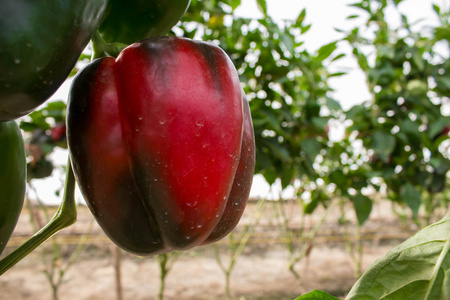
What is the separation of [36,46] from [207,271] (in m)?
3.53

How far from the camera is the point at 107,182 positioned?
0.94 ft

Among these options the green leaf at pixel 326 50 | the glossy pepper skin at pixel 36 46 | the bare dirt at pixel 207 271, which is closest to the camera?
the glossy pepper skin at pixel 36 46

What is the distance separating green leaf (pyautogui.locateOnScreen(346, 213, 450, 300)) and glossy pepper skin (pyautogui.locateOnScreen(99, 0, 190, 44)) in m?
0.23

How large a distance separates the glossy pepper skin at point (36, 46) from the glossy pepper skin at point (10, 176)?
0.11m

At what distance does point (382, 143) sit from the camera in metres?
1.27

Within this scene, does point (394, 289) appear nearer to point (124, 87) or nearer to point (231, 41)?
point (124, 87)

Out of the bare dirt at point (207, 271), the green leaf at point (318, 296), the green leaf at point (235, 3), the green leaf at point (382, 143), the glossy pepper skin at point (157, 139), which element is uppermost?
the glossy pepper skin at point (157, 139)

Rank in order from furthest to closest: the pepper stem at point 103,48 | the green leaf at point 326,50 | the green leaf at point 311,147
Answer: the green leaf at point 326,50, the green leaf at point 311,147, the pepper stem at point 103,48

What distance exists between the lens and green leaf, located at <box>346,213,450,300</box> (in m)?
0.26

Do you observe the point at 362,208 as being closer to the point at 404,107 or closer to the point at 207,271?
the point at 404,107

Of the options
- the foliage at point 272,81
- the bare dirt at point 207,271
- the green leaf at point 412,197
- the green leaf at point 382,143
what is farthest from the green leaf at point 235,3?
the bare dirt at point 207,271

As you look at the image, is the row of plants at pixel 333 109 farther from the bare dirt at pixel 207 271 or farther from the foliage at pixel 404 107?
the bare dirt at pixel 207 271

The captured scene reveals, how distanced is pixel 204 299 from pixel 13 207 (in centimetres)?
271

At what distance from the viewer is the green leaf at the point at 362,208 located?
119 centimetres
